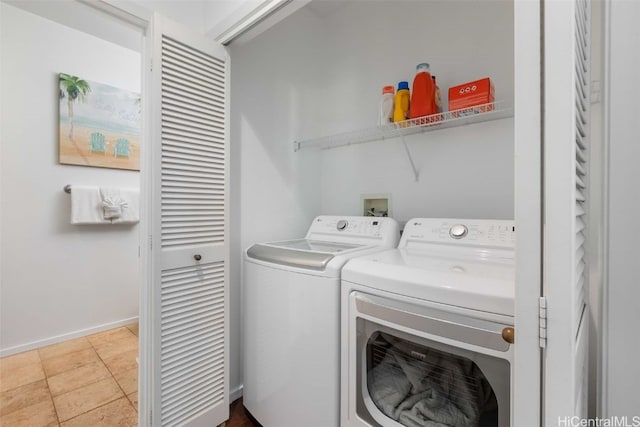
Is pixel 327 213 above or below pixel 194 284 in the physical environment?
above

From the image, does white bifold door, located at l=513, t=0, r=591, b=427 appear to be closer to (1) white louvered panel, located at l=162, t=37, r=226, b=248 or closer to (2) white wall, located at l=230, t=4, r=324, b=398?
(1) white louvered panel, located at l=162, t=37, r=226, b=248

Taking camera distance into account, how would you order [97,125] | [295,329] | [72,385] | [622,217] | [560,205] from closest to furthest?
[560,205]
[622,217]
[295,329]
[72,385]
[97,125]

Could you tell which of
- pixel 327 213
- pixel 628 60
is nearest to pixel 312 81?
pixel 327 213

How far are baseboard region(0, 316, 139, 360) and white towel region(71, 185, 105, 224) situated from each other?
0.96 metres

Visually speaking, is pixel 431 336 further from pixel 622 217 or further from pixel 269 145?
pixel 269 145

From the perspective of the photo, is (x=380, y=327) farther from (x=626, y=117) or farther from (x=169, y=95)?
(x=169, y=95)

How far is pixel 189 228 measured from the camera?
135 centimetres

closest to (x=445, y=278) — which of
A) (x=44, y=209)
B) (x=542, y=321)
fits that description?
(x=542, y=321)

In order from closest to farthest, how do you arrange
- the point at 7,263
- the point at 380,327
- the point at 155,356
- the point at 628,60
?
1. the point at 628,60
2. the point at 380,327
3. the point at 155,356
4. the point at 7,263

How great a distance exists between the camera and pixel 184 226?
4.34ft

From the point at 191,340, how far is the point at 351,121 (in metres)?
1.71

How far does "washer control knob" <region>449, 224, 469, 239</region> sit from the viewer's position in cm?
133

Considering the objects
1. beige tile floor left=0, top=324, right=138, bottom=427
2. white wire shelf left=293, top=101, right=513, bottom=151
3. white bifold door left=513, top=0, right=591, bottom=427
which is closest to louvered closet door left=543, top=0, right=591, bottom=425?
white bifold door left=513, top=0, right=591, bottom=427

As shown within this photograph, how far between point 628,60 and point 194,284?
5.42ft
